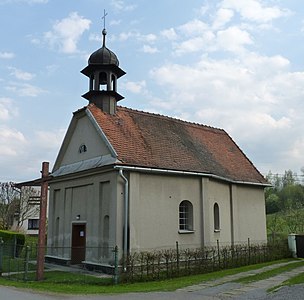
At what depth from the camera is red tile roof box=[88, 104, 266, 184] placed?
19.4m

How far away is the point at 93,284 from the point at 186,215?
7.24 meters

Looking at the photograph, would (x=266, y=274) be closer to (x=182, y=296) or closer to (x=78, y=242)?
(x=182, y=296)

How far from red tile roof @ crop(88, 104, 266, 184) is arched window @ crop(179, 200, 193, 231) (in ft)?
5.99

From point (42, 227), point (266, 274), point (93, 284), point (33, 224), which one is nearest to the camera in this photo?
point (93, 284)

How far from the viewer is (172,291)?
12.4 metres

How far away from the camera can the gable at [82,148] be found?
1927cm

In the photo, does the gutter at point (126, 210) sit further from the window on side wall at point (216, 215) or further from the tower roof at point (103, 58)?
the tower roof at point (103, 58)

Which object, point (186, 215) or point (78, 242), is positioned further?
point (186, 215)

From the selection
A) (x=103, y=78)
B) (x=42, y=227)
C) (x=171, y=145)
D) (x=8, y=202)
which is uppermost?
(x=103, y=78)

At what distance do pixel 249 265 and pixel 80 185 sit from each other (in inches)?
376

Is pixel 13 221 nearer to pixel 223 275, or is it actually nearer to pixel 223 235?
pixel 223 235

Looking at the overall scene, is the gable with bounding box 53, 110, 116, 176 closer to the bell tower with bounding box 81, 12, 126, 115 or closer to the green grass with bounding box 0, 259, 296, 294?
the bell tower with bounding box 81, 12, 126, 115

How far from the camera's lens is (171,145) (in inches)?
853

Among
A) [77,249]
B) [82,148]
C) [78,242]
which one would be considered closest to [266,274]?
[78,242]
